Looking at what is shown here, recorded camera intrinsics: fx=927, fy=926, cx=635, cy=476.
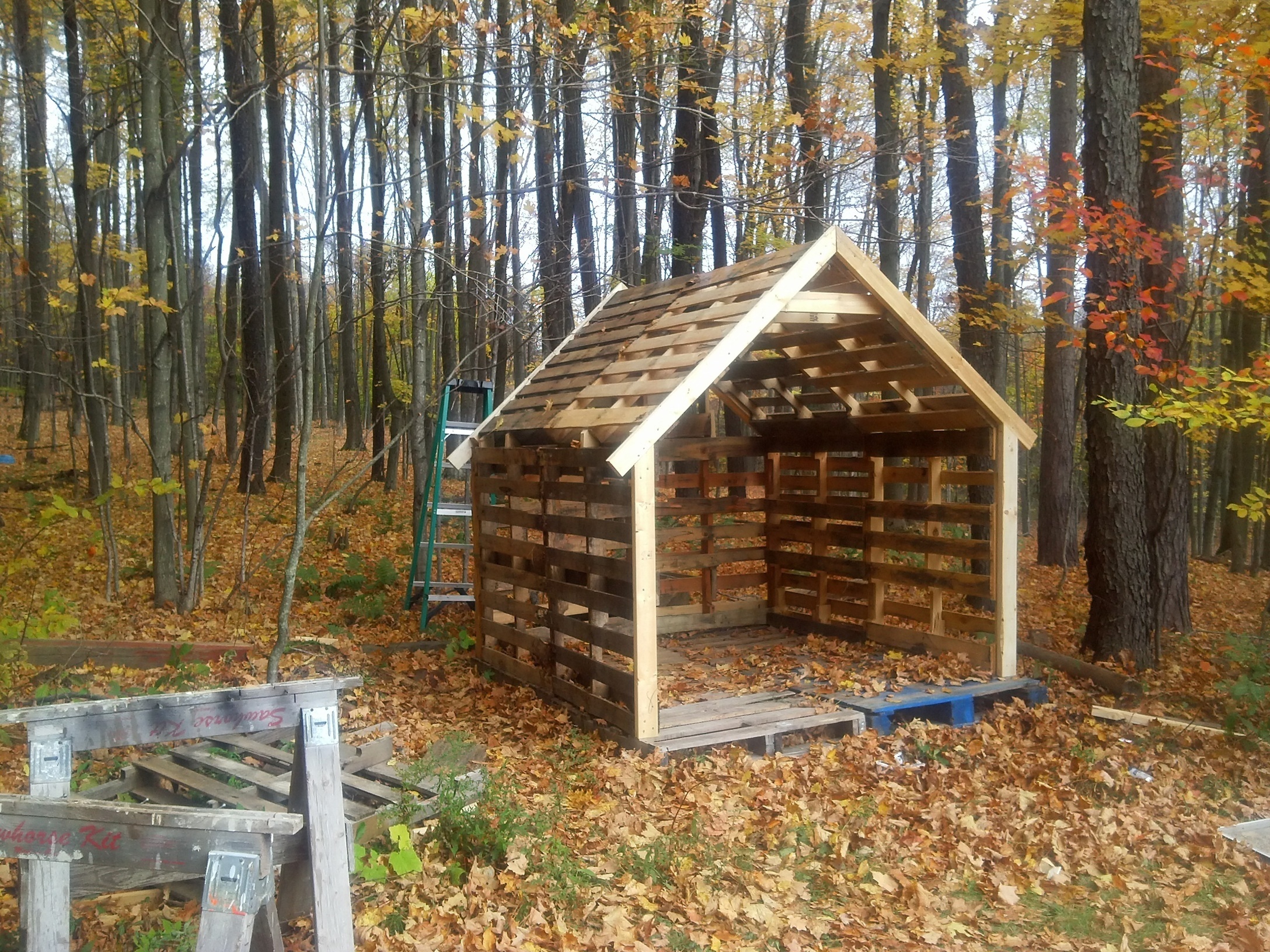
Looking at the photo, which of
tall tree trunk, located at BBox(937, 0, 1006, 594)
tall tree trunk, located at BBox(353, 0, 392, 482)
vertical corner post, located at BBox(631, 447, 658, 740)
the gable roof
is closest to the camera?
vertical corner post, located at BBox(631, 447, 658, 740)

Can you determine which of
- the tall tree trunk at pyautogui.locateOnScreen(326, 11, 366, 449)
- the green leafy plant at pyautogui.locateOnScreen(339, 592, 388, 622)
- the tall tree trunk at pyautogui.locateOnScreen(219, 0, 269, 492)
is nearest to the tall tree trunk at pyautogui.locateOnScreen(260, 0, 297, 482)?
the tall tree trunk at pyautogui.locateOnScreen(219, 0, 269, 492)

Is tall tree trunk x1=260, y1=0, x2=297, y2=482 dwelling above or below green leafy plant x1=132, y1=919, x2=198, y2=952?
above

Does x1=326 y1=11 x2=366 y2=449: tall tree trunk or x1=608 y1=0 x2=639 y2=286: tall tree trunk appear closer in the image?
x1=326 y1=11 x2=366 y2=449: tall tree trunk

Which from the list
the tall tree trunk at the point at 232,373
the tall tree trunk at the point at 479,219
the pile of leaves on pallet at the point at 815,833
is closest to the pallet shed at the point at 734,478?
the pile of leaves on pallet at the point at 815,833

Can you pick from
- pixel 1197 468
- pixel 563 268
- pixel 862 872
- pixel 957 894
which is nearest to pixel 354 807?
pixel 862 872

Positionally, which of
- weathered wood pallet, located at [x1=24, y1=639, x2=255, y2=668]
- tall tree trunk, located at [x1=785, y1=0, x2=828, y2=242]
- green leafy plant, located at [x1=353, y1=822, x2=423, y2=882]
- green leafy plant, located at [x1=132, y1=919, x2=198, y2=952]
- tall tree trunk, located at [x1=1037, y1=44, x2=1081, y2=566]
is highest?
tall tree trunk, located at [x1=785, y1=0, x2=828, y2=242]

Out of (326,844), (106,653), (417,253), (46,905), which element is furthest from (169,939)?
(417,253)

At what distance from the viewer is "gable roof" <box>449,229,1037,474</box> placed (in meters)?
6.25

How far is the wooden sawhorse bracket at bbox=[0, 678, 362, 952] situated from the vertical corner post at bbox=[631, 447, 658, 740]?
2469 millimetres

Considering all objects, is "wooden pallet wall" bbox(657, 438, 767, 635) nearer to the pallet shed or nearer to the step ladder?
the pallet shed

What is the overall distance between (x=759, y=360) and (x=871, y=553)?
2.16m

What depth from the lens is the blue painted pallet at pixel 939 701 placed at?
6.69 m

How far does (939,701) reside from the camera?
6.85m

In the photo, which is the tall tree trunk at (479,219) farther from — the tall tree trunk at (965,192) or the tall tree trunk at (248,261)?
the tall tree trunk at (965,192)
